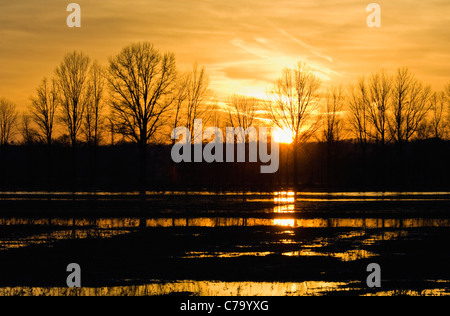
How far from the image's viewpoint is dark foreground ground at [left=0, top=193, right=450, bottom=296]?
1498 cm

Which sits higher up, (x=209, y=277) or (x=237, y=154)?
(x=237, y=154)

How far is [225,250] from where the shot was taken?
67.7 feet

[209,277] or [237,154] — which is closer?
[209,277]

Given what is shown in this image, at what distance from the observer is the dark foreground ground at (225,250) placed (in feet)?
49.2

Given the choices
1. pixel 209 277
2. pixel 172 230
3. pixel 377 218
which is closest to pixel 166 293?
pixel 209 277

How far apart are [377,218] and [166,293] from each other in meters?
20.6

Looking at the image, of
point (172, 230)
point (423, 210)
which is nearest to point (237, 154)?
point (423, 210)

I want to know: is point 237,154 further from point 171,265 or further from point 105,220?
point 171,265

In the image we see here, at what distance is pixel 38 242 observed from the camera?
887 inches
